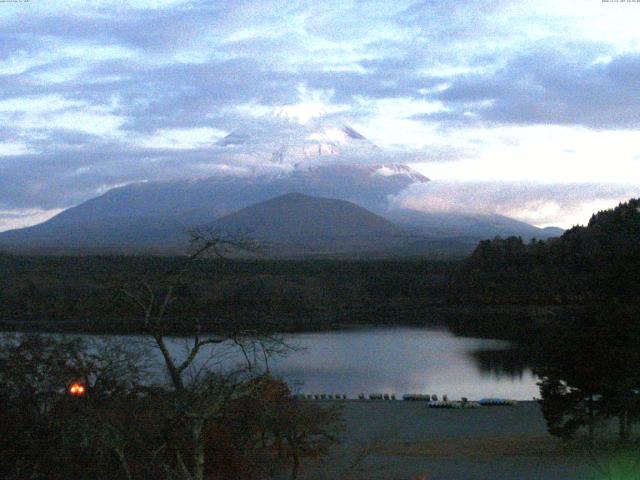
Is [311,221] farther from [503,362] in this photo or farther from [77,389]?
[77,389]

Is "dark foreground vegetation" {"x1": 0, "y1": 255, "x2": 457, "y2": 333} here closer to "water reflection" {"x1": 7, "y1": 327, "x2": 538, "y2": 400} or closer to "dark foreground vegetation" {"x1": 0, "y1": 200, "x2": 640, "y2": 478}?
"dark foreground vegetation" {"x1": 0, "y1": 200, "x2": 640, "y2": 478}

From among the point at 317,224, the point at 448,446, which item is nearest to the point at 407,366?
the point at 448,446

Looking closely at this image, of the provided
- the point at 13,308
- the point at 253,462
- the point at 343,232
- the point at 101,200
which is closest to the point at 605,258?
the point at 13,308

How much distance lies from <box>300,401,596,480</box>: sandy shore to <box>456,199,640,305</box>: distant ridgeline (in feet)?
81.6

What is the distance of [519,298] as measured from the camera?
152 ft

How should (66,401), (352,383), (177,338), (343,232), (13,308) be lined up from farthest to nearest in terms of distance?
1. (343,232)
2. (13,308)
3. (352,383)
4. (177,338)
5. (66,401)

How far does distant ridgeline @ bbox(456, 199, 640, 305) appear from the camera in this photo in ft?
149

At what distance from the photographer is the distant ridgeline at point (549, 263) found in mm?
45312

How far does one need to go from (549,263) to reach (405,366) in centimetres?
2493

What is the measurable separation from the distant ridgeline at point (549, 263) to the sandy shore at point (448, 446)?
2487 cm

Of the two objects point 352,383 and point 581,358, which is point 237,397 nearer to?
point 581,358

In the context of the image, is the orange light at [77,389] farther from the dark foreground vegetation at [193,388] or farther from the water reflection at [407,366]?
the water reflection at [407,366]

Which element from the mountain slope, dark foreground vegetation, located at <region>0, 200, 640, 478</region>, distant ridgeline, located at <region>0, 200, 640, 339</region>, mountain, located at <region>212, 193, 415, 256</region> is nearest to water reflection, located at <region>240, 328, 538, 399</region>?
dark foreground vegetation, located at <region>0, 200, 640, 478</region>

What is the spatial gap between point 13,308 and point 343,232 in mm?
108391
